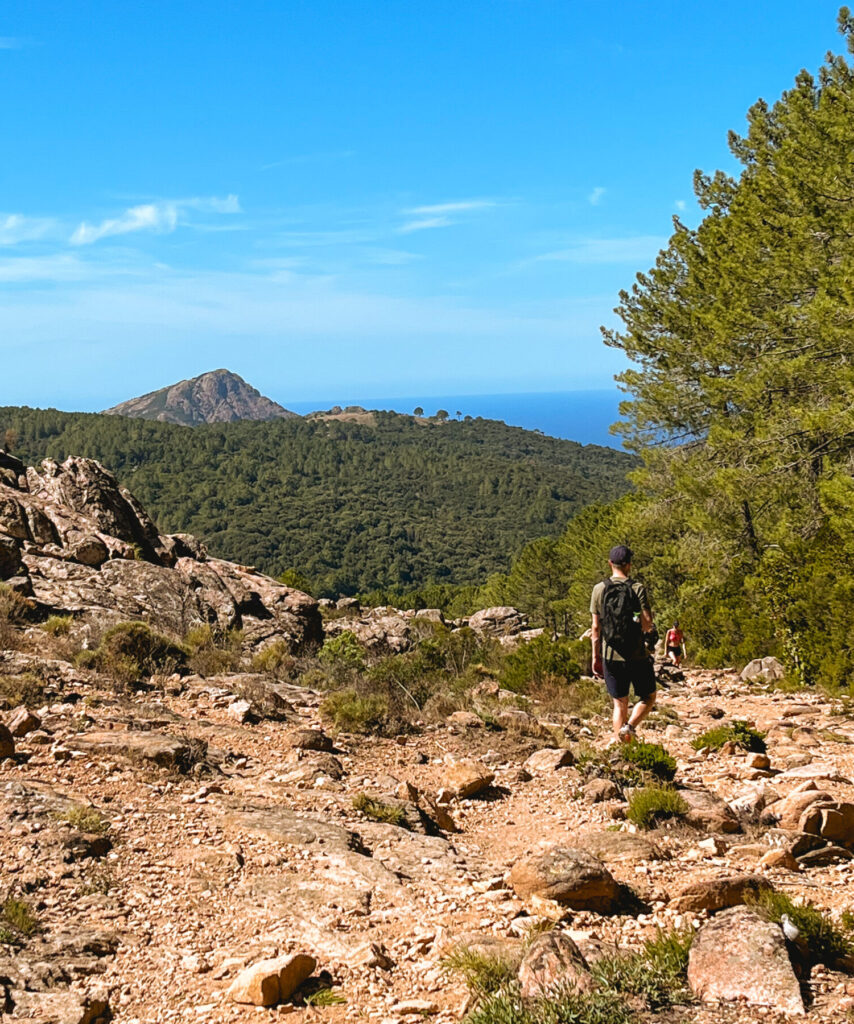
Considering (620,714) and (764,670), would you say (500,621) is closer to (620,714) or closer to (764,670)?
(764,670)

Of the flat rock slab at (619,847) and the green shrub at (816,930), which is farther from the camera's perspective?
the flat rock slab at (619,847)

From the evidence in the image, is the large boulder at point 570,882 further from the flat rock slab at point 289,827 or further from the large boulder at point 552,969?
the flat rock slab at point 289,827

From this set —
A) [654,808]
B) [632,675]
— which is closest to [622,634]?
[632,675]

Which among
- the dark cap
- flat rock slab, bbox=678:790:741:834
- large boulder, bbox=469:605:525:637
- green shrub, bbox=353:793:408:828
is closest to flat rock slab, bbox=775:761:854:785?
flat rock slab, bbox=678:790:741:834

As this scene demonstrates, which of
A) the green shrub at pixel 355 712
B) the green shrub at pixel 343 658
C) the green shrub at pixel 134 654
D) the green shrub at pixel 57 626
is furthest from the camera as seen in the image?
the green shrub at pixel 343 658

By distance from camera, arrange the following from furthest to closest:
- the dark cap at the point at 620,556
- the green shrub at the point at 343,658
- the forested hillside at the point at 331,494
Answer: the forested hillside at the point at 331,494 < the green shrub at the point at 343,658 < the dark cap at the point at 620,556

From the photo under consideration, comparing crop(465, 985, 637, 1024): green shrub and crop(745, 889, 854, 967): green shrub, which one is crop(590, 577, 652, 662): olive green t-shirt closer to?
crop(745, 889, 854, 967): green shrub

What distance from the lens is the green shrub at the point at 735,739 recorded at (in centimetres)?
814

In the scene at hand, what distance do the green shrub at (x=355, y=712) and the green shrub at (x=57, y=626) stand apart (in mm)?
4576

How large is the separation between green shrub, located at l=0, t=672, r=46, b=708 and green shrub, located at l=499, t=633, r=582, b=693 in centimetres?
712

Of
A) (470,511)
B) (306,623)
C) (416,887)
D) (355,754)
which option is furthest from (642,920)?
(470,511)

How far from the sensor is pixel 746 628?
15.5 m

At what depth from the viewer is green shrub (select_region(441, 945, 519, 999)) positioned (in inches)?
143

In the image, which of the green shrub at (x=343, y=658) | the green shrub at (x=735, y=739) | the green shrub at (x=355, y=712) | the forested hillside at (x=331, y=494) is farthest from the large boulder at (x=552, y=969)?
the forested hillside at (x=331, y=494)
